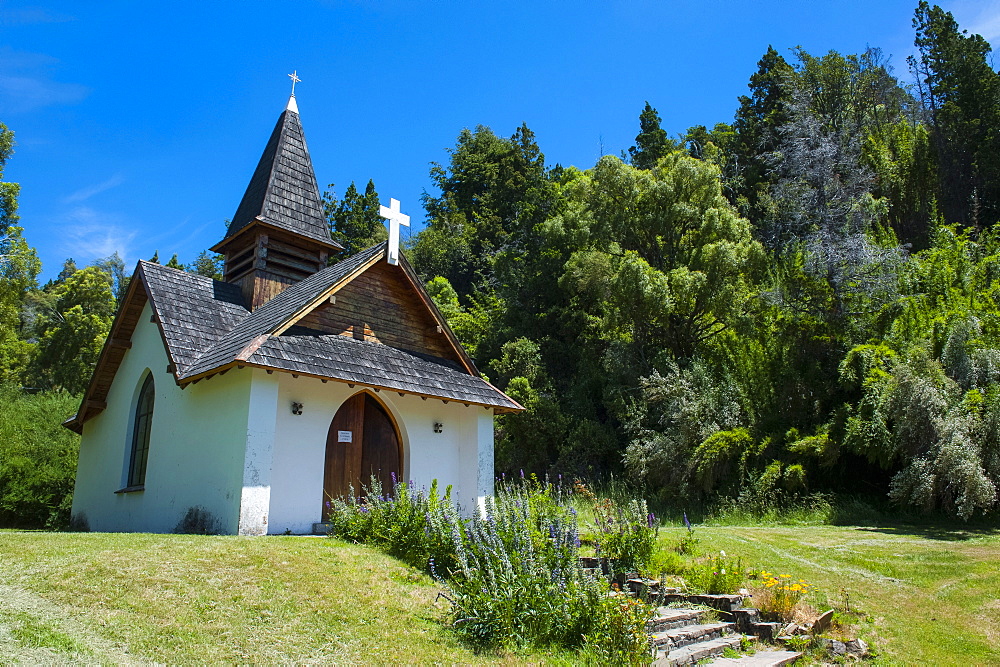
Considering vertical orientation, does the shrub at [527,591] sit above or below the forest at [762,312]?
below

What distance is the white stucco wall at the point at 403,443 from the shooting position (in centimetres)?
1166

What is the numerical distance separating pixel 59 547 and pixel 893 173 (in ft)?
98.0

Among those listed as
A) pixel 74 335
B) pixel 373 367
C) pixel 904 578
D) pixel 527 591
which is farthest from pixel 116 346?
pixel 74 335

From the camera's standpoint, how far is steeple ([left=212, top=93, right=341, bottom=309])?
15930 millimetres

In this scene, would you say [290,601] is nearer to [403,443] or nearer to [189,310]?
[403,443]

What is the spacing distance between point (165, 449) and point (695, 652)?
10.5 metres

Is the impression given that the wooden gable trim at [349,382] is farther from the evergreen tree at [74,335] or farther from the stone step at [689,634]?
the evergreen tree at [74,335]

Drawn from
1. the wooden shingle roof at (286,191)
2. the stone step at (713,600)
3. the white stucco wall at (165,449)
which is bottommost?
the stone step at (713,600)

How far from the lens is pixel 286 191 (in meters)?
16.9

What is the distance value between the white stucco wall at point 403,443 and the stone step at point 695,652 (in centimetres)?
712

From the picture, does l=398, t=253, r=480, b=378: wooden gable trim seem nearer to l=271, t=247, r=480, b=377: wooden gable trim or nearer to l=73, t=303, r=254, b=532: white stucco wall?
l=271, t=247, r=480, b=377: wooden gable trim

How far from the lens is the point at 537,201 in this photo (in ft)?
120

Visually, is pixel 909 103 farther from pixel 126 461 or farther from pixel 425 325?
pixel 126 461

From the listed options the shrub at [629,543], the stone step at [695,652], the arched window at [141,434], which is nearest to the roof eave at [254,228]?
the arched window at [141,434]
